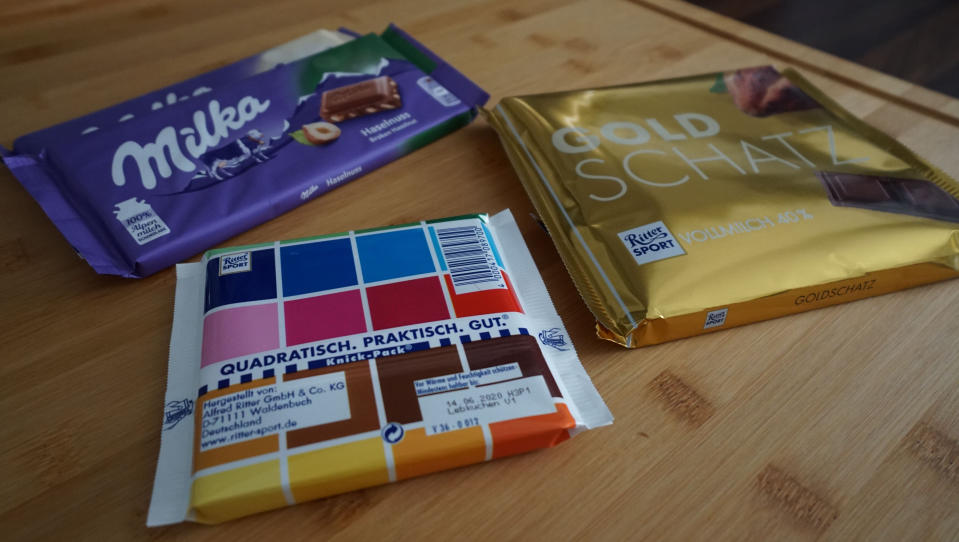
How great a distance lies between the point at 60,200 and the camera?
1.63 ft

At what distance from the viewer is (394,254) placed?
1.52 feet

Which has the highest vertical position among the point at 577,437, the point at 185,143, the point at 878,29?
the point at 185,143

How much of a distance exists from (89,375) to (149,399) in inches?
2.1

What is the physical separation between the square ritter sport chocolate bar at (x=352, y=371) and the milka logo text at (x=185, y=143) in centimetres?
11

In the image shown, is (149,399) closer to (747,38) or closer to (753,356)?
(753,356)

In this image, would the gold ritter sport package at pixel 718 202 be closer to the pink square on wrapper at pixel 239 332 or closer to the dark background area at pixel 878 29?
the pink square on wrapper at pixel 239 332

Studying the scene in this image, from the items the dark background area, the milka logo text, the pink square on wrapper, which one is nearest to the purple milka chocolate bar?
the milka logo text

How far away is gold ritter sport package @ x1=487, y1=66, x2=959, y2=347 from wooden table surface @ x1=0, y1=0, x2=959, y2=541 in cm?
3

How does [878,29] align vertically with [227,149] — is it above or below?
below

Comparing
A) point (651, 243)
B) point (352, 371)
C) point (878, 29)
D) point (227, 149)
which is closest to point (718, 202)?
point (651, 243)

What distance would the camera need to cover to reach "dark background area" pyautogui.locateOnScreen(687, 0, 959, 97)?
114 centimetres

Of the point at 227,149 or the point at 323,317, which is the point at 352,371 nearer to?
the point at 323,317

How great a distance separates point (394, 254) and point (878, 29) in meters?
1.29

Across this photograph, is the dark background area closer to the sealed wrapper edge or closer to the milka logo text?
the milka logo text
